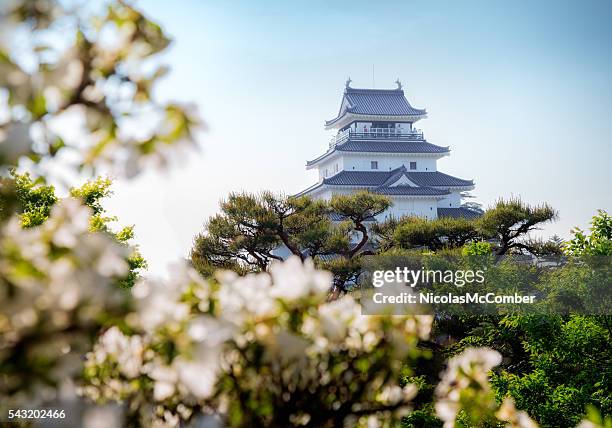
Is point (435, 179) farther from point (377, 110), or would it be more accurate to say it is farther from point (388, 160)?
point (377, 110)

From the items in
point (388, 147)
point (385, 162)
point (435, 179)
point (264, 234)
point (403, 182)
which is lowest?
point (264, 234)

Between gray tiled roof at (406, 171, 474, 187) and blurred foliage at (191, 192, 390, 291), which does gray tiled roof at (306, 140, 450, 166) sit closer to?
gray tiled roof at (406, 171, 474, 187)

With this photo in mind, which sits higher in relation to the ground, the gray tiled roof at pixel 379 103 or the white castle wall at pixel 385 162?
the gray tiled roof at pixel 379 103

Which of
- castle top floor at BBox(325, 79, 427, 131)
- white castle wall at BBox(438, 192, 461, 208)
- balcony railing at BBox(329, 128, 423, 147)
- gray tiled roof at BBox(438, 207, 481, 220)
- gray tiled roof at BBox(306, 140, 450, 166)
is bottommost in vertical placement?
gray tiled roof at BBox(438, 207, 481, 220)

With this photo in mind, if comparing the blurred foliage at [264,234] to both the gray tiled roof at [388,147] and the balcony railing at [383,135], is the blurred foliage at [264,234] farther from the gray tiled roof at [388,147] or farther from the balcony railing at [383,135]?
the balcony railing at [383,135]

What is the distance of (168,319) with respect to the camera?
1.22 m

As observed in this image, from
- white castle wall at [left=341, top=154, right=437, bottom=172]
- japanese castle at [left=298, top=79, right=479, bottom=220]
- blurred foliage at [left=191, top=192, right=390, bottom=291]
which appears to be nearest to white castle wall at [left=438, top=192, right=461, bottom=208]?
japanese castle at [left=298, top=79, right=479, bottom=220]

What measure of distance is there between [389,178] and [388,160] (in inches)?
65.3

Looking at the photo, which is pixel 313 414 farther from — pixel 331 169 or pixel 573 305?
pixel 331 169

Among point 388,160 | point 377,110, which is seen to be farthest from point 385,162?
point 377,110

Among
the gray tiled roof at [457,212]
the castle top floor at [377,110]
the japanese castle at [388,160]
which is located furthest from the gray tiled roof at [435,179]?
the castle top floor at [377,110]

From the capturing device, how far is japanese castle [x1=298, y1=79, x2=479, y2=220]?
30016 mm

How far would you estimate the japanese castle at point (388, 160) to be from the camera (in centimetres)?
3002

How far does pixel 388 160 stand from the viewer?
106ft
